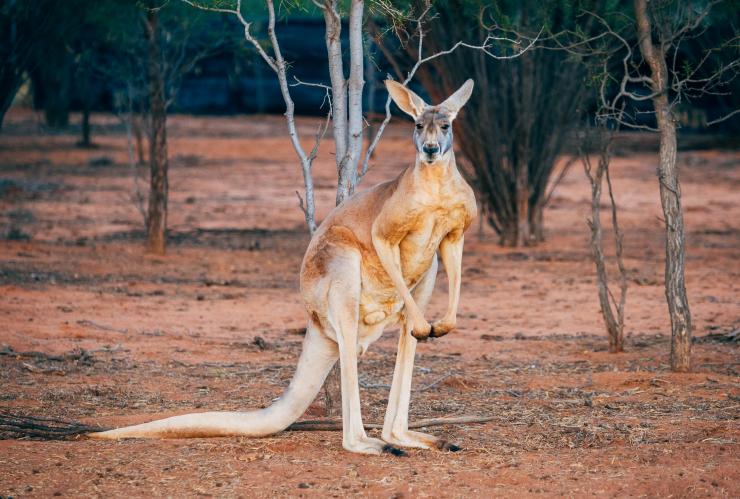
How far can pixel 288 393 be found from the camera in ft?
17.7

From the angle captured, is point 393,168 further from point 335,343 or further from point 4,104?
point 335,343

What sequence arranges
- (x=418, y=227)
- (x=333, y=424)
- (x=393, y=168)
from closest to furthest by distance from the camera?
(x=418, y=227) < (x=333, y=424) < (x=393, y=168)

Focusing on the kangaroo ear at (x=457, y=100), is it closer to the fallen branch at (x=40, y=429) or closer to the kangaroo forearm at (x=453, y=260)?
the kangaroo forearm at (x=453, y=260)

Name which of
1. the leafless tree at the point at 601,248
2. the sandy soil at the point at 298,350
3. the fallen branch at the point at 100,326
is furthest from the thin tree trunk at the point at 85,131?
the leafless tree at the point at 601,248

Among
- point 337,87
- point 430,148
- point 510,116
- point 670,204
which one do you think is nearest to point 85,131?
point 510,116

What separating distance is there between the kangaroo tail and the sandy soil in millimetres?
78

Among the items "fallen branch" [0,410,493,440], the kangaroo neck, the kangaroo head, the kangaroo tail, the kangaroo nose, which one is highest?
the kangaroo head

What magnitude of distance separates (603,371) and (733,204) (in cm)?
1081

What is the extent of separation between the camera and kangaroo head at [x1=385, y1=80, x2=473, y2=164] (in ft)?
15.9

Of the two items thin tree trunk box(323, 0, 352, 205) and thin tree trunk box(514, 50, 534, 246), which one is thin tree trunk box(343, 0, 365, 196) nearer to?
thin tree trunk box(323, 0, 352, 205)

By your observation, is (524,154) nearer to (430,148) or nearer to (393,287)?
(393,287)

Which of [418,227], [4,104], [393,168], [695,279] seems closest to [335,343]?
[418,227]

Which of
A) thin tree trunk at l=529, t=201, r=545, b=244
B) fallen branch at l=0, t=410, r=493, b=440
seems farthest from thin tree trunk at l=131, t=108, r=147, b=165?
fallen branch at l=0, t=410, r=493, b=440

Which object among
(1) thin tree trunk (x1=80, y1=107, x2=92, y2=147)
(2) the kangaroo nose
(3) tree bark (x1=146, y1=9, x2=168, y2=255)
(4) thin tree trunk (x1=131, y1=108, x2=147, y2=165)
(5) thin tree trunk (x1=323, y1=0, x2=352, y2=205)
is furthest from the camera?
(1) thin tree trunk (x1=80, y1=107, x2=92, y2=147)
